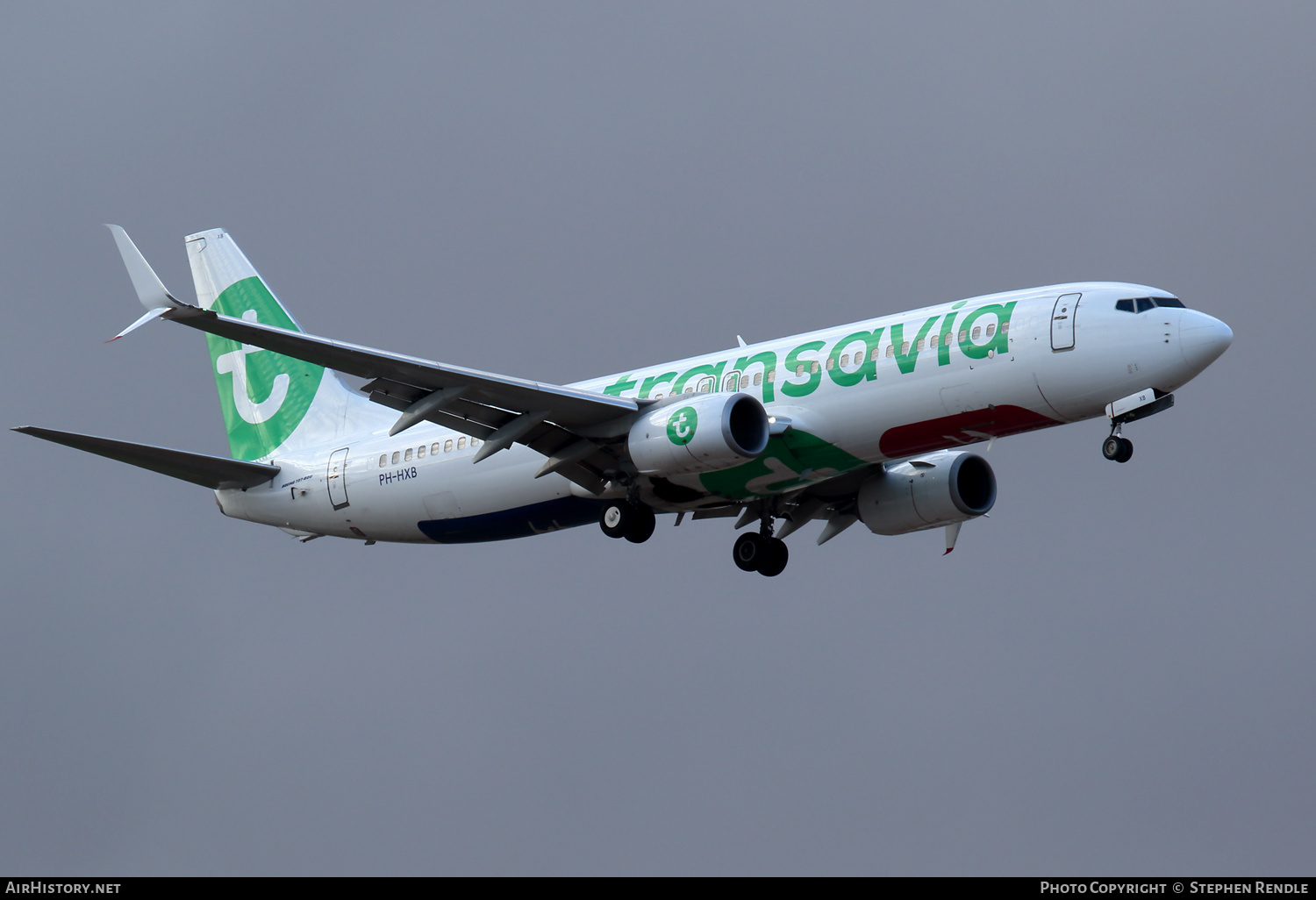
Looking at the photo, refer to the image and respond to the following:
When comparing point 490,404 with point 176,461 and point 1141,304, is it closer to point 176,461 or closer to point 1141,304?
point 176,461

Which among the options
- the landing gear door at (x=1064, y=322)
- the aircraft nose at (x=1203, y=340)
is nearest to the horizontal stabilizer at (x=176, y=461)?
the landing gear door at (x=1064, y=322)

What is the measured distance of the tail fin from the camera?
41.3 m

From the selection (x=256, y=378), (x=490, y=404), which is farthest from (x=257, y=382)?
(x=490, y=404)

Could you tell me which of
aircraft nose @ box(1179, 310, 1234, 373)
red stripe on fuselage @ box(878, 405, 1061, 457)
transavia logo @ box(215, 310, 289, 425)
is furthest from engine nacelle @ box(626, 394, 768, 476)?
transavia logo @ box(215, 310, 289, 425)

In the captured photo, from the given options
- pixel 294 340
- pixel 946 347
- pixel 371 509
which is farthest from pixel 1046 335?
pixel 371 509

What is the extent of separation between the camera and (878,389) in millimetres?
31125

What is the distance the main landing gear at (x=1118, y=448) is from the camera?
2945 cm

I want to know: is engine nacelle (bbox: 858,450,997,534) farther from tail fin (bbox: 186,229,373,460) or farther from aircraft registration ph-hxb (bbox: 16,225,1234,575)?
tail fin (bbox: 186,229,373,460)

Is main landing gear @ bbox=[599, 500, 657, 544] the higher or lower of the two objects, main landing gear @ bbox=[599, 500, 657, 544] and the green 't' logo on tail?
the lower

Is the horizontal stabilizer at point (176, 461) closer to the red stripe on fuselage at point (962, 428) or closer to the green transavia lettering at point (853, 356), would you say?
the green transavia lettering at point (853, 356)

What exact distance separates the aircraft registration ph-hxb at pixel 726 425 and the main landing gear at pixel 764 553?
0.14ft

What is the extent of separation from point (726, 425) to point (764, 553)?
7198 millimetres

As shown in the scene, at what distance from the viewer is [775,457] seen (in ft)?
106

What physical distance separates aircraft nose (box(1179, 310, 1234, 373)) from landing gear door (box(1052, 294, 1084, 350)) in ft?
6.38
